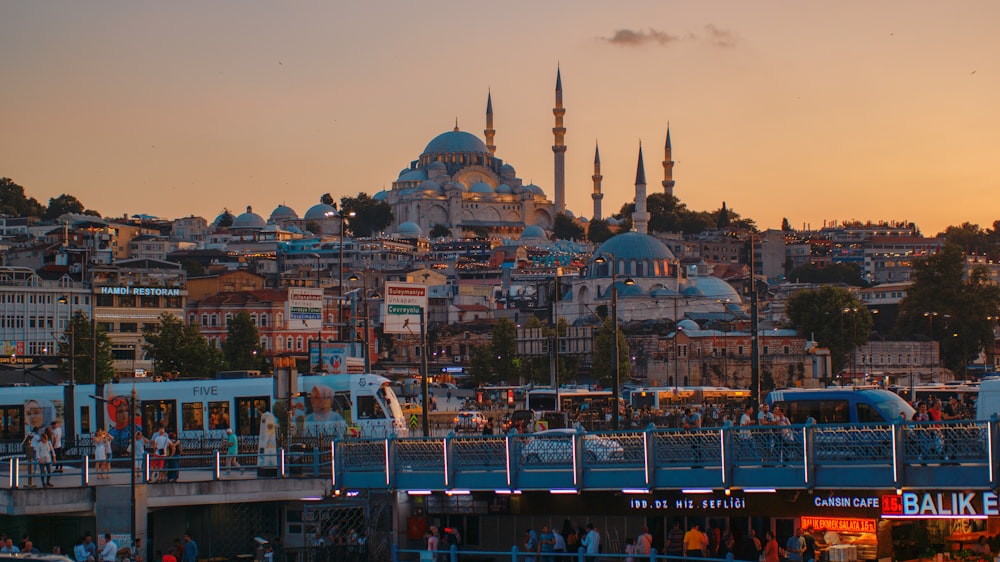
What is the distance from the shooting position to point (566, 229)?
590 feet

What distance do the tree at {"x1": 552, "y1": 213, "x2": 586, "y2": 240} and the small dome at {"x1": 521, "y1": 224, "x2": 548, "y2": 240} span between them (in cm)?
729

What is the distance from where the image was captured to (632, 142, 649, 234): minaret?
13775cm

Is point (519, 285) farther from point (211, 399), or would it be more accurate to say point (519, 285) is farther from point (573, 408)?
point (211, 399)

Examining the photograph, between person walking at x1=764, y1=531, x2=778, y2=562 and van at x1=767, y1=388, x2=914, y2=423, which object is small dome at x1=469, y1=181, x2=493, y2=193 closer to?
van at x1=767, y1=388, x2=914, y2=423

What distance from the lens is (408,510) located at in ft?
78.4

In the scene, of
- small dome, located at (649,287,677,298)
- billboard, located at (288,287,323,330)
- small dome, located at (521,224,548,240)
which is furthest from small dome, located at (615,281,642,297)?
billboard, located at (288,287,323,330)

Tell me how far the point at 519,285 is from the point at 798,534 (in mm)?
107255

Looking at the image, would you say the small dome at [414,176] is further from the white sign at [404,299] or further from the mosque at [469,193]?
the white sign at [404,299]

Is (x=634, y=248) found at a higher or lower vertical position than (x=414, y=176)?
lower

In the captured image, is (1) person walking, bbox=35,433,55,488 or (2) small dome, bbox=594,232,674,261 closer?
(1) person walking, bbox=35,433,55,488

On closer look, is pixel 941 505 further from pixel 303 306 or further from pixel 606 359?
pixel 606 359

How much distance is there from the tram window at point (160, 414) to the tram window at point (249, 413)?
4.53ft

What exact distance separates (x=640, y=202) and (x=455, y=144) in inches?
2077

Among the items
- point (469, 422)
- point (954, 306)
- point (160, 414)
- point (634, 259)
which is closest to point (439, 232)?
point (634, 259)
